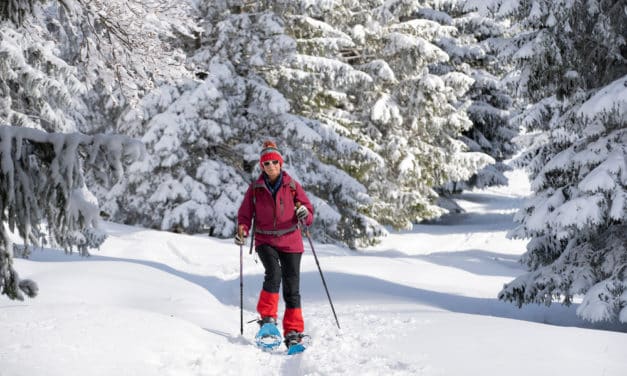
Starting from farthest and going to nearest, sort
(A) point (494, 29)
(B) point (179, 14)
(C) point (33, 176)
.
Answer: (A) point (494, 29) < (B) point (179, 14) < (C) point (33, 176)

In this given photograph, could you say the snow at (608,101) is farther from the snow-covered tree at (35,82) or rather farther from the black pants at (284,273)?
the snow-covered tree at (35,82)

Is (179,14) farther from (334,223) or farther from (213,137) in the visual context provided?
(334,223)

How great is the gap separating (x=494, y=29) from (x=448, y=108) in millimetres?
4840

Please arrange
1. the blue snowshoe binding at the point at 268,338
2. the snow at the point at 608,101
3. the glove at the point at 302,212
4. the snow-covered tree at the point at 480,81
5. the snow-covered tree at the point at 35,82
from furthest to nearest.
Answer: the snow-covered tree at the point at 480,81 < the snow-covered tree at the point at 35,82 < the snow at the point at 608,101 < the glove at the point at 302,212 < the blue snowshoe binding at the point at 268,338

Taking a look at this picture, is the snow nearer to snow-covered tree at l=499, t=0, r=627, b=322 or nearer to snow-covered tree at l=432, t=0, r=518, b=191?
snow-covered tree at l=499, t=0, r=627, b=322

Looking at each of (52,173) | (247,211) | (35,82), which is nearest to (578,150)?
(247,211)

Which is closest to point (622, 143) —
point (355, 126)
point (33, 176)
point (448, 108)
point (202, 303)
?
point (202, 303)

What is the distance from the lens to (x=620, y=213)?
7.56 meters

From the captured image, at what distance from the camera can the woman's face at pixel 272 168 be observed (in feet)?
21.6

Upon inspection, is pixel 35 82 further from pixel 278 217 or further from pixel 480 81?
pixel 480 81

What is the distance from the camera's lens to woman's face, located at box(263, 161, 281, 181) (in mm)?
6578

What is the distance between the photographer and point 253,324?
25.7 ft

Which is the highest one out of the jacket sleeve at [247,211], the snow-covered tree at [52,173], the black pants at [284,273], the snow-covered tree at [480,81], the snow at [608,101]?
the snow-covered tree at [480,81]

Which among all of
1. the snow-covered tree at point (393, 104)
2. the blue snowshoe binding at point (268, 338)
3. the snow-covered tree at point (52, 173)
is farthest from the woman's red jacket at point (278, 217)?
the snow-covered tree at point (393, 104)
